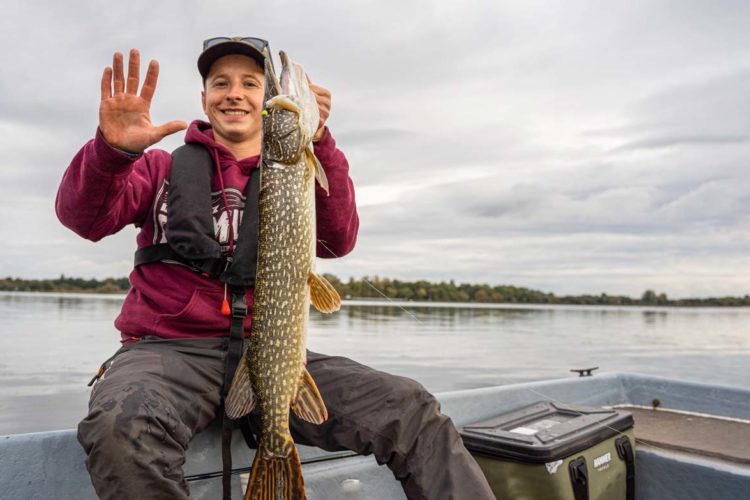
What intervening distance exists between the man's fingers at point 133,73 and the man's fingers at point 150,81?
0.04 metres

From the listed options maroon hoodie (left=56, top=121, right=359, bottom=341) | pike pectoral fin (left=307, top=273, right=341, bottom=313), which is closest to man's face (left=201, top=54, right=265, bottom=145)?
maroon hoodie (left=56, top=121, right=359, bottom=341)

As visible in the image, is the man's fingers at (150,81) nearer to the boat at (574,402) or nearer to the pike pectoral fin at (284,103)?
the pike pectoral fin at (284,103)

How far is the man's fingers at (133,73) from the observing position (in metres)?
2.38

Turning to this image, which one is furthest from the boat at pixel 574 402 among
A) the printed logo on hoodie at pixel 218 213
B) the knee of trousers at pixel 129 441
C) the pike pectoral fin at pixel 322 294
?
the printed logo on hoodie at pixel 218 213

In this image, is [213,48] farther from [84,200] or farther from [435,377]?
Result: [435,377]

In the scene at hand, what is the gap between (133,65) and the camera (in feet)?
7.86

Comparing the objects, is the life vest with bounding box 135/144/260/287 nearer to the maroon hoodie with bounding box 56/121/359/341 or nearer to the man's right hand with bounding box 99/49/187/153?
the maroon hoodie with bounding box 56/121/359/341

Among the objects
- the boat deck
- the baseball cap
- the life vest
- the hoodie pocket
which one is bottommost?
the boat deck

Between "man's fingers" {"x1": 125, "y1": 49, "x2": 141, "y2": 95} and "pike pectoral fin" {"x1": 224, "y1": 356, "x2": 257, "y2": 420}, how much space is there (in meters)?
1.20

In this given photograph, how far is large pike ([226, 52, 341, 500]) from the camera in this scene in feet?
7.50

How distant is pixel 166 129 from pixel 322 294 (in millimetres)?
919

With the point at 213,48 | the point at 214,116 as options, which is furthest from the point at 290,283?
the point at 213,48

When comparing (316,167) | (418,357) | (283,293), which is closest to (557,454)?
(283,293)

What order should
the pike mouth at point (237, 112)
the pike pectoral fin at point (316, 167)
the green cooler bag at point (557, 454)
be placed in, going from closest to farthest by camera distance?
the pike pectoral fin at point (316, 167)
the green cooler bag at point (557, 454)
the pike mouth at point (237, 112)
